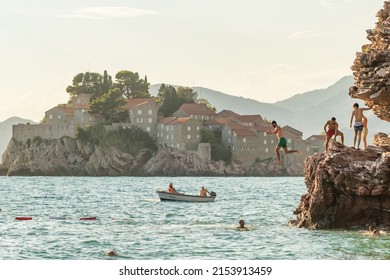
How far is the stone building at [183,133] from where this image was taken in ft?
637

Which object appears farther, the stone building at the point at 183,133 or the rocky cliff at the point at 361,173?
the stone building at the point at 183,133

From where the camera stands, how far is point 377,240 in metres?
38.4

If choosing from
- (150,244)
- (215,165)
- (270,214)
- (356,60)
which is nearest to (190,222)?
(270,214)

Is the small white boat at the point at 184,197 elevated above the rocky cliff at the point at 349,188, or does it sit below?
below

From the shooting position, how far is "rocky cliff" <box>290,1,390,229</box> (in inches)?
1571

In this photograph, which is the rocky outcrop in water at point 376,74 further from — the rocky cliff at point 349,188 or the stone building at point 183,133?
the stone building at point 183,133

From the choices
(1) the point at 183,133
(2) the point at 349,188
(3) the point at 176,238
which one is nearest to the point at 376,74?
(2) the point at 349,188

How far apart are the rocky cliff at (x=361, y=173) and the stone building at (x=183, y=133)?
15123 centimetres

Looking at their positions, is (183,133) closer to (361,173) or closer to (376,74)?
(361,173)

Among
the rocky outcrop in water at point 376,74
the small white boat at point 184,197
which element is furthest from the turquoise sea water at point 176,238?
the small white boat at point 184,197

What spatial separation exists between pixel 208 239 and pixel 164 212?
2246 cm

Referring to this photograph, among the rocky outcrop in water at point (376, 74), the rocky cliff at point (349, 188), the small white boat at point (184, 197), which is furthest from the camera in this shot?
the small white boat at point (184, 197)

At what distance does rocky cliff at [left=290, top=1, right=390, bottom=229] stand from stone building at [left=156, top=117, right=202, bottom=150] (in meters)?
151

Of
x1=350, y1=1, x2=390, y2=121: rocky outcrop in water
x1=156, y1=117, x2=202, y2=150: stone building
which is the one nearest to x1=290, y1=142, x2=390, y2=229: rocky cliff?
x1=350, y1=1, x2=390, y2=121: rocky outcrop in water
